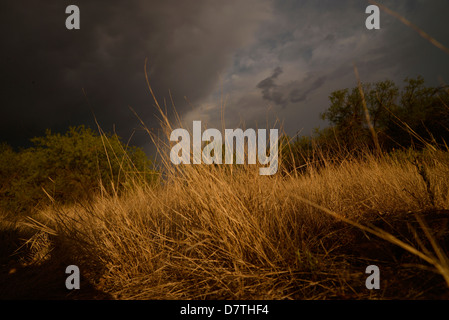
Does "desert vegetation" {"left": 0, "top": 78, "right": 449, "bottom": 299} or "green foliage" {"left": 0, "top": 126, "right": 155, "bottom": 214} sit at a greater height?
"green foliage" {"left": 0, "top": 126, "right": 155, "bottom": 214}

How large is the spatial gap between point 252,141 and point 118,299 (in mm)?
1931

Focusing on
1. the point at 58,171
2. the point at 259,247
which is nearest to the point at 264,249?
the point at 259,247

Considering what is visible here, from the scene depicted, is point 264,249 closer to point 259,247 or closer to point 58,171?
point 259,247

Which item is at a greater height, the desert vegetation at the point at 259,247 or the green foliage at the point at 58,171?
the green foliage at the point at 58,171

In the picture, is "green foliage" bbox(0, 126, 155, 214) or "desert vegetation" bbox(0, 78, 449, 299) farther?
"green foliage" bbox(0, 126, 155, 214)

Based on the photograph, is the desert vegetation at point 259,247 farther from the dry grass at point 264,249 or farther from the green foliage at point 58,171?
the green foliage at point 58,171

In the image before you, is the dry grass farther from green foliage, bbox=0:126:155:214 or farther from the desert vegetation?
green foliage, bbox=0:126:155:214

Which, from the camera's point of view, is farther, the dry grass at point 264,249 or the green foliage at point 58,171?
the green foliage at point 58,171

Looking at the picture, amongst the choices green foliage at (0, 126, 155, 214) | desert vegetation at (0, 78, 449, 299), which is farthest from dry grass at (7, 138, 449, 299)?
green foliage at (0, 126, 155, 214)

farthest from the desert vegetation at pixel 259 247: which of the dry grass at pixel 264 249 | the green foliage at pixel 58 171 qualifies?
the green foliage at pixel 58 171

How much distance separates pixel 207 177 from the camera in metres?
2.07

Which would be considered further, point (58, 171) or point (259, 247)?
point (58, 171)
